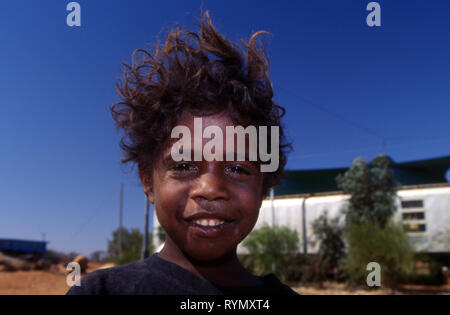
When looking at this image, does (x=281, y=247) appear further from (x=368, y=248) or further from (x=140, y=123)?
(x=140, y=123)

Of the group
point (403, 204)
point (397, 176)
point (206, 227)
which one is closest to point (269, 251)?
point (403, 204)

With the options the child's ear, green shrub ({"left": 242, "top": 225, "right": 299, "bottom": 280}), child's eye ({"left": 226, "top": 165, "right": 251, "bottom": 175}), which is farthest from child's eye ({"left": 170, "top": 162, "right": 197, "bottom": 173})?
green shrub ({"left": 242, "top": 225, "right": 299, "bottom": 280})

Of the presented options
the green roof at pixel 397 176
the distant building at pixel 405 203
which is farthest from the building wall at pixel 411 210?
the green roof at pixel 397 176

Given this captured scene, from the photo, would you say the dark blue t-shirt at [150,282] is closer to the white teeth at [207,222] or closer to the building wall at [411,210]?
the white teeth at [207,222]

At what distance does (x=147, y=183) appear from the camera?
177cm

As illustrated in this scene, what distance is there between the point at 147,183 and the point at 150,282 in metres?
0.51

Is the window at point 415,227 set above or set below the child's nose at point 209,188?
below

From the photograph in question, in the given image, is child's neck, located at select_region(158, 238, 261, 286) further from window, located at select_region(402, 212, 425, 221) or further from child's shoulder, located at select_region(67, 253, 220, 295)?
window, located at select_region(402, 212, 425, 221)

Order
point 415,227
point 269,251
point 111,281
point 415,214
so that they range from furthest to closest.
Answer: point 415,214 < point 269,251 < point 415,227 < point 111,281

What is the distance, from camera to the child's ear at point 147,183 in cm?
176

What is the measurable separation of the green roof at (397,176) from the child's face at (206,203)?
77.5 ft

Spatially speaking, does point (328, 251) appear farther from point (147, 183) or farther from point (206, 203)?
point (206, 203)

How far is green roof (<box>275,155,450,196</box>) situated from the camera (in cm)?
2548
